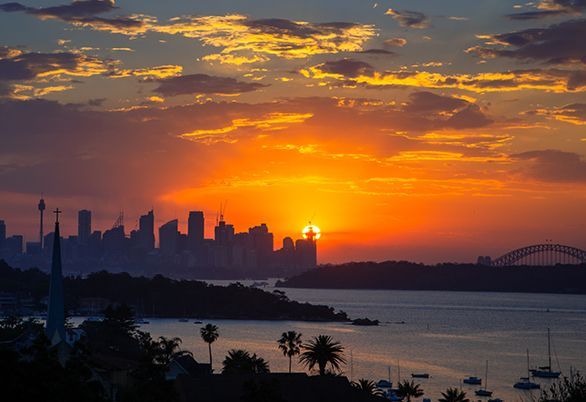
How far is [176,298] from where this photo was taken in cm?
19138

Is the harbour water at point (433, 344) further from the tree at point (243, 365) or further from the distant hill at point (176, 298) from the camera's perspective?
the tree at point (243, 365)

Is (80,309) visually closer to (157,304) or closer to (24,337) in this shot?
(157,304)

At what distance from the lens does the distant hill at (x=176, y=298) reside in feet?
604

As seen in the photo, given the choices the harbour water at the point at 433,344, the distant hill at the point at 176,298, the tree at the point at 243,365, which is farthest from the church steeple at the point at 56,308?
the distant hill at the point at 176,298

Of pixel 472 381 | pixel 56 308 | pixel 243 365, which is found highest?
pixel 56 308

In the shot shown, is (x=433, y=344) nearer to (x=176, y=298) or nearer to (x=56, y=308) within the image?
(x=176, y=298)

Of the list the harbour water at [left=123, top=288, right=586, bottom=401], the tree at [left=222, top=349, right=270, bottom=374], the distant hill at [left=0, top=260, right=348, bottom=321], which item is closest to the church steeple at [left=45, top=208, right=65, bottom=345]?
the tree at [left=222, top=349, right=270, bottom=374]

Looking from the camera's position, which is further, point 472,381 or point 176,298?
point 176,298

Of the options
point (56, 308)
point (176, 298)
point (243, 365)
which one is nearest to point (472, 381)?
point (243, 365)

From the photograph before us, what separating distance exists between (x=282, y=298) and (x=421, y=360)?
3471 inches

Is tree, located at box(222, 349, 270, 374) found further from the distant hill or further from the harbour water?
the distant hill

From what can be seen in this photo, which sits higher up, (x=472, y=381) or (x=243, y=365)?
(x=243, y=365)

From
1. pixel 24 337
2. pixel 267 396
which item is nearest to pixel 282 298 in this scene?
pixel 24 337

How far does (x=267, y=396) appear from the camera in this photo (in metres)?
33.5
